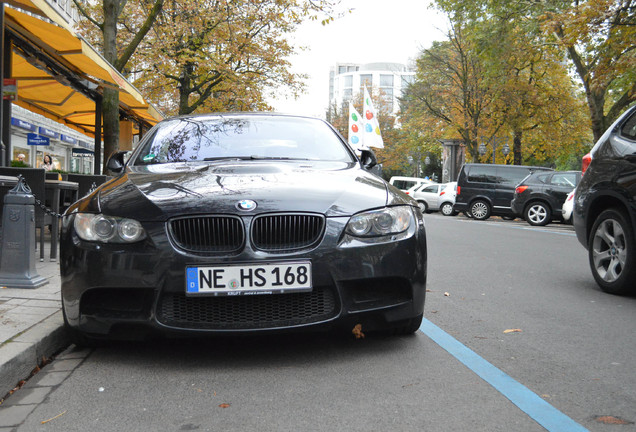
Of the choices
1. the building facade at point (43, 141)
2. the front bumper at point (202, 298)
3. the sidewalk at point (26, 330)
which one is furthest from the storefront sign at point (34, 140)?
the front bumper at point (202, 298)

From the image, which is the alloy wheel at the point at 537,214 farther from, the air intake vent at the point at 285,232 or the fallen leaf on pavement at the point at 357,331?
the air intake vent at the point at 285,232

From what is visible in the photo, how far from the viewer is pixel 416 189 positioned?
112 feet

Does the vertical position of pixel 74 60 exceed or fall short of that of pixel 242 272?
it exceeds it

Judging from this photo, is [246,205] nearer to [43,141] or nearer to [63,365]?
[63,365]

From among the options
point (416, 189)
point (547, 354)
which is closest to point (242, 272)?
point (547, 354)

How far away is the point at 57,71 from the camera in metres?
12.0

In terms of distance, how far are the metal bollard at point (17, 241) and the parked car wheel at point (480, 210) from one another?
70.5 feet

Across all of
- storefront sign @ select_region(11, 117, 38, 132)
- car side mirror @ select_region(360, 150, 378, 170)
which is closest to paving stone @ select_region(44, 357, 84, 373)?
car side mirror @ select_region(360, 150, 378, 170)

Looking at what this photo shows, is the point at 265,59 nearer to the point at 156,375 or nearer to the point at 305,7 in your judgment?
the point at 305,7

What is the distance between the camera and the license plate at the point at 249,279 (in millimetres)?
3422

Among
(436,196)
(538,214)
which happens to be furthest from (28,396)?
(436,196)

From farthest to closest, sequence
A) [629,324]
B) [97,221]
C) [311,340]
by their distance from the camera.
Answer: [629,324] < [311,340] < [97,221]

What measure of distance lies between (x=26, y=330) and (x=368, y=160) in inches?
106

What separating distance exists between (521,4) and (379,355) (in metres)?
20.7
